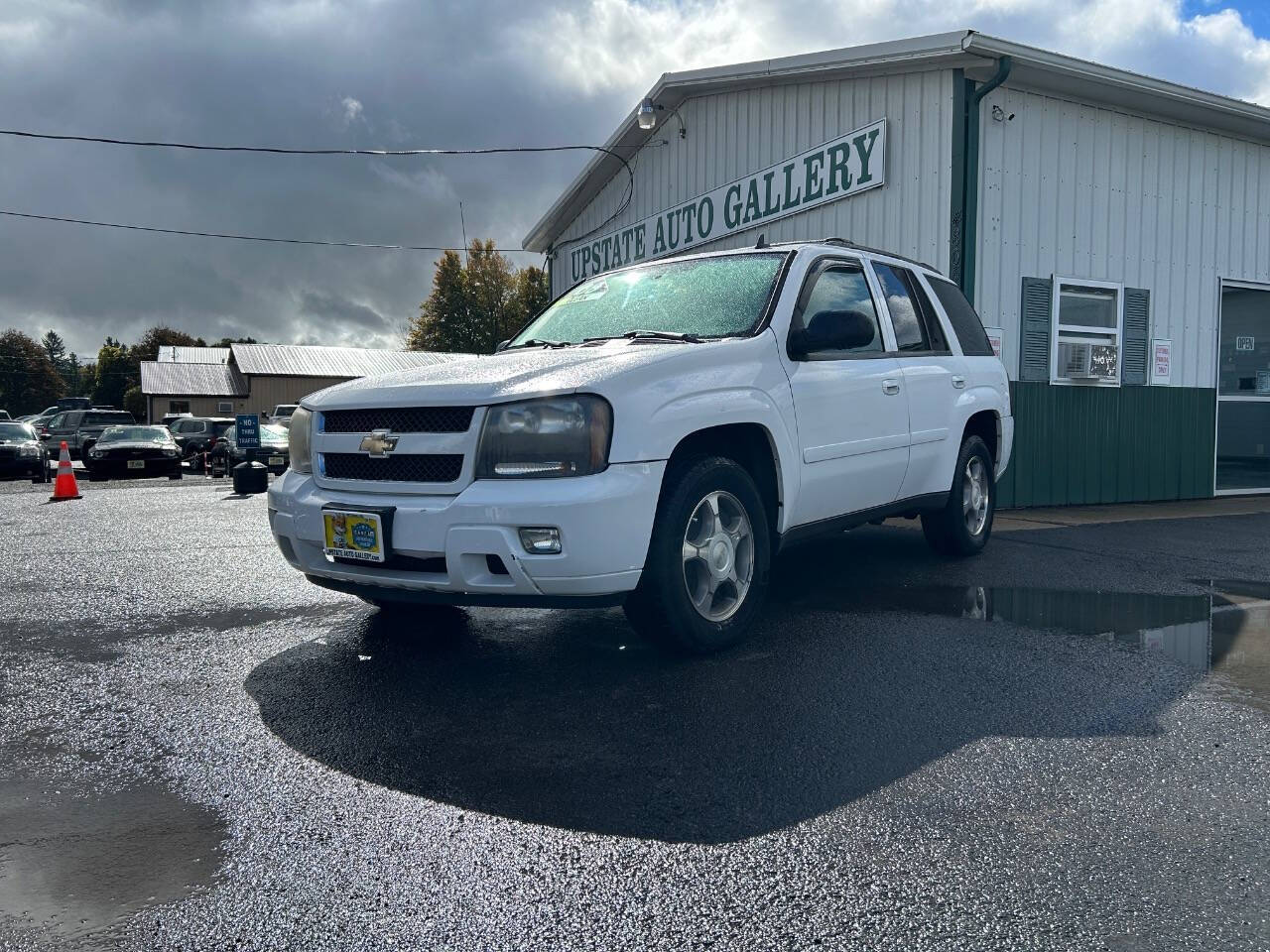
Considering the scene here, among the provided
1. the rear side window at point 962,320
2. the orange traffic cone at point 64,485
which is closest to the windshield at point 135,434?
the orange traffic cone at point 64,485

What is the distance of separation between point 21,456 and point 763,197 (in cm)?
1587

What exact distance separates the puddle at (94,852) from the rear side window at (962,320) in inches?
217

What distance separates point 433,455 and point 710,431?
46.8 inches

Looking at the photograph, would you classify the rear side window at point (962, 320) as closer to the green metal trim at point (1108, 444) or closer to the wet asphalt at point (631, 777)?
the wet asphalt at point (631, 777)

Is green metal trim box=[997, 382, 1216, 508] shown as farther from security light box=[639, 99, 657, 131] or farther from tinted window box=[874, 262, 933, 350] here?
security light box=[639, 99, 657, 131]

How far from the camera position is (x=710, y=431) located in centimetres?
441

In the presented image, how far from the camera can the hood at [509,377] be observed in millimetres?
3963

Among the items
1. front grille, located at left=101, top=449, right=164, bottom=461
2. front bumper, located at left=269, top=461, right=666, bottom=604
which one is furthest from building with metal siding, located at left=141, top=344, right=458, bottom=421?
front bumper, located at left=269, top=461, right=666, bottom=604

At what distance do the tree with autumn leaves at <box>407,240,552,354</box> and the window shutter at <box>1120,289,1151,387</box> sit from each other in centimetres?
5455

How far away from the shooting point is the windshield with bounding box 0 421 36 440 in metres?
20.4

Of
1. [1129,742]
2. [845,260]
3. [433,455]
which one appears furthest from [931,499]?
[433,455]

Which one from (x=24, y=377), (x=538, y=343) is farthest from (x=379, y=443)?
(x=24, y=377)

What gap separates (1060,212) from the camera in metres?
10.9

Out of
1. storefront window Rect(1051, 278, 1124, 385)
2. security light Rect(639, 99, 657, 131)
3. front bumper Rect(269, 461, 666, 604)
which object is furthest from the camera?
security light Rect(639, 99, 657, 131)
